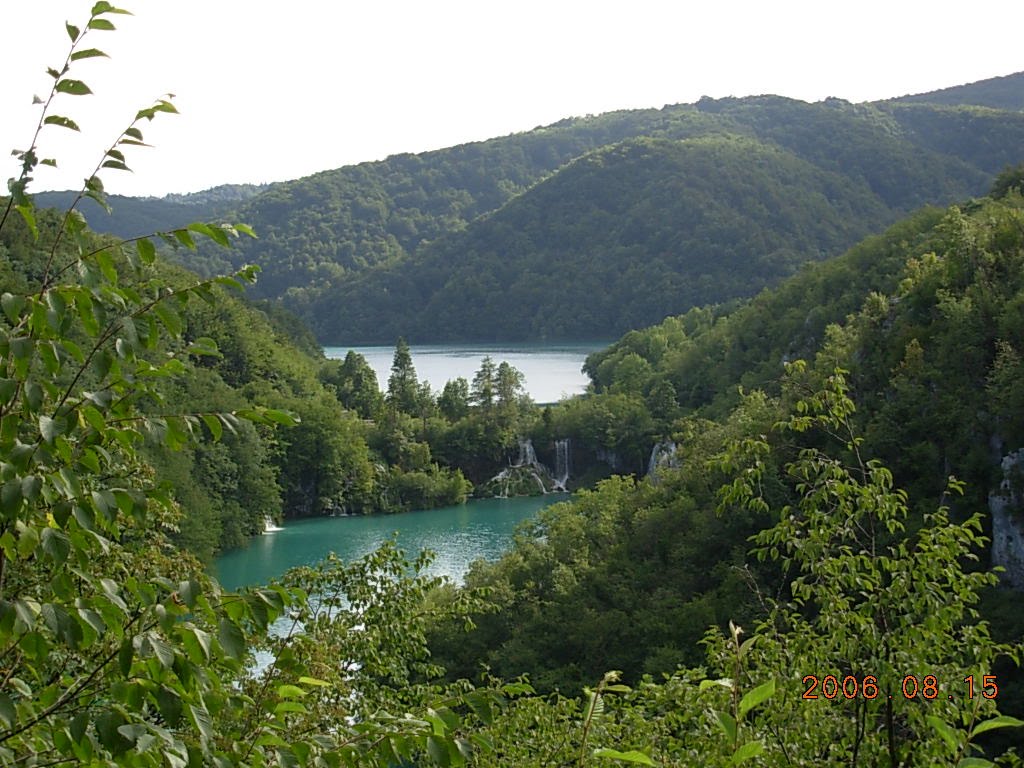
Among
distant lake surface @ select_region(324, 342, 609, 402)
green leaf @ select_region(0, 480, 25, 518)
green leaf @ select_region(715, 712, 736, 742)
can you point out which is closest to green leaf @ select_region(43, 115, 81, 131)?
green leaf @ select_region(0, 480, 25, 518)

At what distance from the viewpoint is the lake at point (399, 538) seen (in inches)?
1457

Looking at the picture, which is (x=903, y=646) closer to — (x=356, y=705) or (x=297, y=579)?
(x=356, y=705)

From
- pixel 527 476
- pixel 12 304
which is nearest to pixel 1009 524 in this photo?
pixel 12 304

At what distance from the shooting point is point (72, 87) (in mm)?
2740

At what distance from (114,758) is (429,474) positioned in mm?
53141

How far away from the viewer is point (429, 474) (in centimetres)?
5525

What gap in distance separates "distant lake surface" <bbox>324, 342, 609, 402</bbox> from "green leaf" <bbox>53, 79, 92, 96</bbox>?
223 ft

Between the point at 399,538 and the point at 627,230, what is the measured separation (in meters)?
102

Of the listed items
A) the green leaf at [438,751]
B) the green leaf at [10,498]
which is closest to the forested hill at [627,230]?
the green leaf at [438,751]

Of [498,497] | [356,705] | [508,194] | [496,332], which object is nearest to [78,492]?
[356,705]

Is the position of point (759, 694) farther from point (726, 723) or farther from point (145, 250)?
point (145, 250)

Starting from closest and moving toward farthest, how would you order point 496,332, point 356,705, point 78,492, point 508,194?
point 78,492 → point 356,705 → point 496,332 → point 508,194

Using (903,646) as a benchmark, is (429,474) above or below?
below

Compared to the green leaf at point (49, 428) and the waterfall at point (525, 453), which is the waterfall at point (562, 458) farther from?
the green leaf at point (49, 428)
